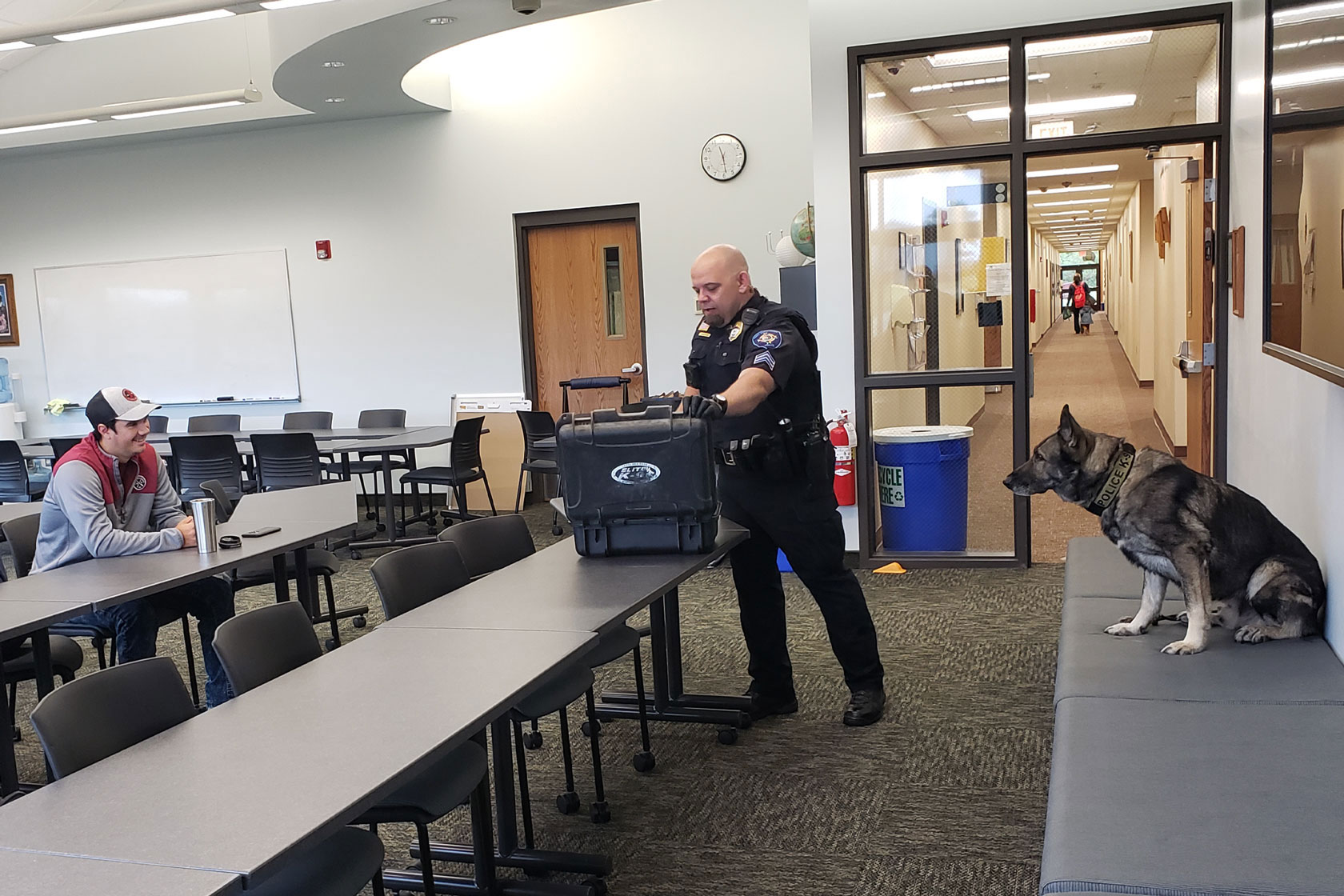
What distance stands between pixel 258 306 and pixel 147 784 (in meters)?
8.20

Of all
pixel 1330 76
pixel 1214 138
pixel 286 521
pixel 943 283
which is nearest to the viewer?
pixel 1330 76

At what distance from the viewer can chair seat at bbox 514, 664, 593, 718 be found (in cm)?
290

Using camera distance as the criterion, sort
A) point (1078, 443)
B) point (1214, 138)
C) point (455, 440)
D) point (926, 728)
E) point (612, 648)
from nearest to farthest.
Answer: point (1078, 443) < point (612, 648) < point (926, 728) < point (1214, 138) < point (455, 440)

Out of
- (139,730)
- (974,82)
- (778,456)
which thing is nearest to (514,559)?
(778,456)

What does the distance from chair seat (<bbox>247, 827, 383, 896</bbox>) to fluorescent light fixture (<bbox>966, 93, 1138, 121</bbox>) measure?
4.72m

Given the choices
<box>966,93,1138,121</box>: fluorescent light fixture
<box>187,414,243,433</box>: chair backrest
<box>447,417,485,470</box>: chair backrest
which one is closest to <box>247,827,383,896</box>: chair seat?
<box>966,93,1138,121</box>: fluorescent light fixture

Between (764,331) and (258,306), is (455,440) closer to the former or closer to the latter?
(258,306)

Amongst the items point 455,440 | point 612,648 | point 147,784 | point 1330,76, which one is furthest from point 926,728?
point 455,440

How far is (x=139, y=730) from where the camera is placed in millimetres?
2143

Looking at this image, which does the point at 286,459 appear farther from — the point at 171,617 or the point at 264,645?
the point at 264,645

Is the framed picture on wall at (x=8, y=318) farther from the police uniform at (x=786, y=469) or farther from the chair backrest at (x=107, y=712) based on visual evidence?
the chair backrest at (x=107, y=712)

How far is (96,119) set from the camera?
7688 mm

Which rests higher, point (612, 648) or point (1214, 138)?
point (1214, 138)

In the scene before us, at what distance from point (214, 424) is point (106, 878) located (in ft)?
25.7
